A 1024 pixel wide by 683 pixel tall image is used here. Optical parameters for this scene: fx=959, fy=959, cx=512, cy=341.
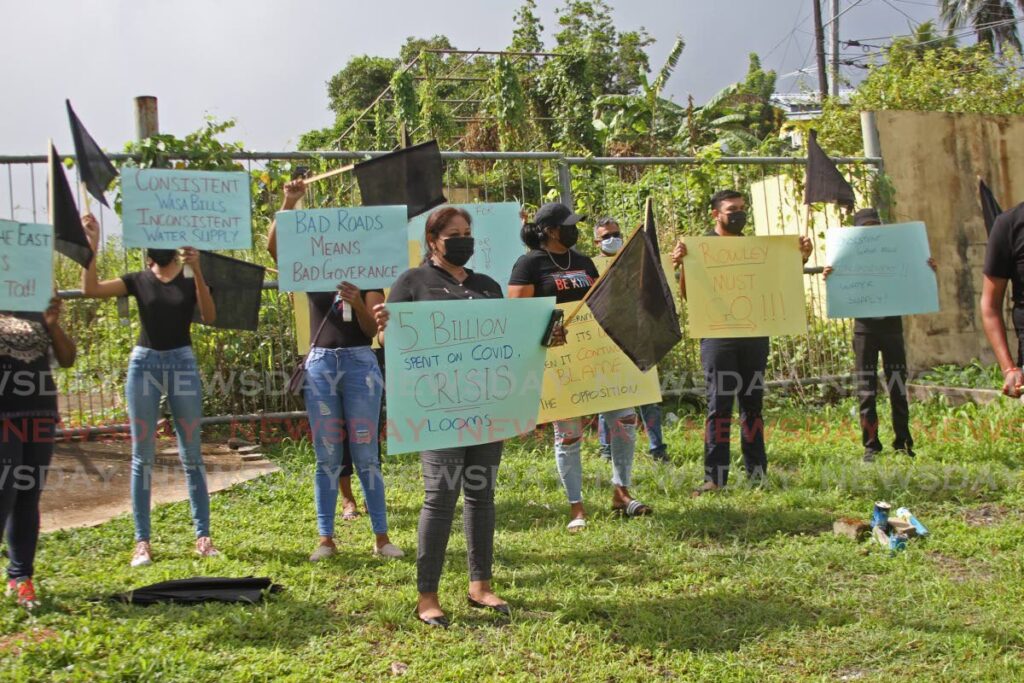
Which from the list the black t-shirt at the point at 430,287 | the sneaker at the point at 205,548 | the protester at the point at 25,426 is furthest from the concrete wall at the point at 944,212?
the protester at the point at 25,426

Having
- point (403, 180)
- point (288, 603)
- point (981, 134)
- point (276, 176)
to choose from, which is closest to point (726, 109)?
point (981, 134)

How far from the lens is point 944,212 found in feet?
35.3

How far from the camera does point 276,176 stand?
8.03 m

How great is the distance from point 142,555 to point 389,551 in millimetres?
1371

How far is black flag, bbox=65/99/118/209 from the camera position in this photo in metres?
5.35

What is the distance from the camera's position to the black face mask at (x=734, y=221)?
6.79 metres

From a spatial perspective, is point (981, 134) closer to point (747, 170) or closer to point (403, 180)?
point (747, 170)

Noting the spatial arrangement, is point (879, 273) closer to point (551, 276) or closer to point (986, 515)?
point (986, 515)

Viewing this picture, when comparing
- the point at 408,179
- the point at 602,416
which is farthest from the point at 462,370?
the point at 602,416

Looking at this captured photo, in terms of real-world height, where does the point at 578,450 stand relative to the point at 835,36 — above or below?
below

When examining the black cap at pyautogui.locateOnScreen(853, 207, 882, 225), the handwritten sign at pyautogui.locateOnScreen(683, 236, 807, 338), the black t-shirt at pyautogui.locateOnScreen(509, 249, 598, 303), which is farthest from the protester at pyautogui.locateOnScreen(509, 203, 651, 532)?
the black cap at pyautogui.locateOnScreen(853, 207, 882, 225)

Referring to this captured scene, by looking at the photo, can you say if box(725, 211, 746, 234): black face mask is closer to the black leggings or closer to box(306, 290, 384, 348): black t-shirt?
box(306, 290, 384, 348): black t-shirt

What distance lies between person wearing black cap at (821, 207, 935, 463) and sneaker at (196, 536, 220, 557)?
492 centimetres

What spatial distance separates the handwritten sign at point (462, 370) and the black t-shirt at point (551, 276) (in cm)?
109
